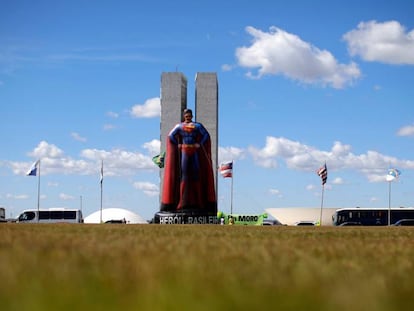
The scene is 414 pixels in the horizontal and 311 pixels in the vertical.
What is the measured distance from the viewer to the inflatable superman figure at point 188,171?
5731 cm

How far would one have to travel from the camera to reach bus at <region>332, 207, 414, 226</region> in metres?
90.2

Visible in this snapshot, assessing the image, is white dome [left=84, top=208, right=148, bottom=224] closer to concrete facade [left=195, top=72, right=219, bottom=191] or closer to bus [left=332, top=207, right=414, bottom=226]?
concrete facade [left=195, top=72, right=219, bottom=191]

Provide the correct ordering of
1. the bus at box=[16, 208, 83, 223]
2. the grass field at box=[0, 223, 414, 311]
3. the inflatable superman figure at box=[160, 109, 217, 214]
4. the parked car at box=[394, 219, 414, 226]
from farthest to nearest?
1. the bus at box=[16, 208, 83, 223]
2. the parked car at box=[394, 219, 414, 226]
3. the inflatable superman figure at box=[160, 109, 217, 214]
4. the grass field at box=[0, 223, 414, 311]

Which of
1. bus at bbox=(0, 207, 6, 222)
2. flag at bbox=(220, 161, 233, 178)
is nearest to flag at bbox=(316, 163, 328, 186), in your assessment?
flag at bbox=(220, 161, 233, 178)

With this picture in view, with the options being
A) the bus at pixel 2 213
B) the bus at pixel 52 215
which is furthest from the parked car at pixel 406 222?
the bus at pixel 2 213

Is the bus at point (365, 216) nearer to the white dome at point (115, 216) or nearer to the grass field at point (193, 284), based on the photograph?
the white dome at point (115, 216)

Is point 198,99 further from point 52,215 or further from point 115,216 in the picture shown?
point 115,216

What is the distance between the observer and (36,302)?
9.35ft

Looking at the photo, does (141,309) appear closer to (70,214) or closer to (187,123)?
(187,123)

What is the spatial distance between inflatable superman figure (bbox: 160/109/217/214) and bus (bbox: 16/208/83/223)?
1658 inches

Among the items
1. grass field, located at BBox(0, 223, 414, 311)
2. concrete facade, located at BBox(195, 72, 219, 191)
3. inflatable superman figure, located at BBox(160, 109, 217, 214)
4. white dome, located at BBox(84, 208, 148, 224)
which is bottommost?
white dome, located at BBox(84, 208, 148, 224)

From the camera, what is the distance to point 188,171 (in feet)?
190

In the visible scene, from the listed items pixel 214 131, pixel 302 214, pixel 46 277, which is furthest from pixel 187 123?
pixel 302 214

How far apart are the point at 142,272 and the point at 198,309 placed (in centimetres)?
214
